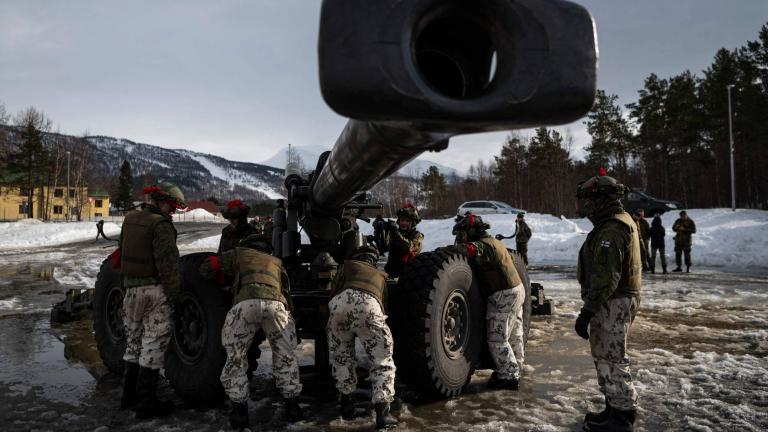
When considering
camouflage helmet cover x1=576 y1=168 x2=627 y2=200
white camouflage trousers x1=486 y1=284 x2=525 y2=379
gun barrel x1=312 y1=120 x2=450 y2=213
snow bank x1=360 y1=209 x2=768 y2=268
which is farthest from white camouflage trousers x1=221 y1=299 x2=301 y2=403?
snow bank x1=360 y1=209 x2=768 y2=268

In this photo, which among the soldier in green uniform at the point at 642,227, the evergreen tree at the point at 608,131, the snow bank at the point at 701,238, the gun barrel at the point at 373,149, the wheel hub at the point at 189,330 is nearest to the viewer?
the gun barrel at the point at 373,149

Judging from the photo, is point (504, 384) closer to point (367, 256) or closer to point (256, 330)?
point (367, 256)

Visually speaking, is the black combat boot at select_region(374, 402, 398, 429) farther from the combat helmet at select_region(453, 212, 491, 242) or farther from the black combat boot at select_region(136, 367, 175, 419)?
the combat helmet at select_region(453, 212, 491, 242)

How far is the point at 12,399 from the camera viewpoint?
14.8 ft

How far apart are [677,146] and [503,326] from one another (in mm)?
45662

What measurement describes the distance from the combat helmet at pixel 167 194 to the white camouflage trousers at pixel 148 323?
773 mm

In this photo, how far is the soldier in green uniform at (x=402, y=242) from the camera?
668 centimetres

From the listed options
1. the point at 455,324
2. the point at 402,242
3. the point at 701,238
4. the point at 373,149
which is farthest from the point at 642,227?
the point at 373,149

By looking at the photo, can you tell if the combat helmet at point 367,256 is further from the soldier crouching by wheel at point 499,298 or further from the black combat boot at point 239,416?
the black combat boot at point 239,416

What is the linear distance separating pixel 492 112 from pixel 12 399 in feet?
16.7

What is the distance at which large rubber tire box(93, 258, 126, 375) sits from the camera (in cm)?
527

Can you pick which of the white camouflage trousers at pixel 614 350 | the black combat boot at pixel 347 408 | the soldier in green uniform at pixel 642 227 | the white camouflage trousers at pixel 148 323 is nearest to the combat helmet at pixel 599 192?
the white camouflage trousers at pixel 614 350

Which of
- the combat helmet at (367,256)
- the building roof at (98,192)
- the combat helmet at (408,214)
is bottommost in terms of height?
the combat helmet at (367,256)

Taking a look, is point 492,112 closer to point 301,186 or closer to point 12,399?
point 301,186
